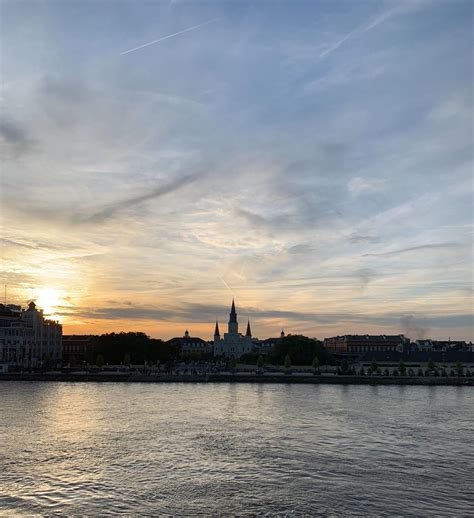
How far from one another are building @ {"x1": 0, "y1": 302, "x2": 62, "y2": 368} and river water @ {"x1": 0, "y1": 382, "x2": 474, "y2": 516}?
8827cm

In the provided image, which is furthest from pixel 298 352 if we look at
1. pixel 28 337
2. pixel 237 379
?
pixel 28 337

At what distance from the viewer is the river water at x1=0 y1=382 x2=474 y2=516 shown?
30.1 metres

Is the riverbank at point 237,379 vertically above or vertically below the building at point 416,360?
below

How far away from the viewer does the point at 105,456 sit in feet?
134

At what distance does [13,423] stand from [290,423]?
87.4 feet

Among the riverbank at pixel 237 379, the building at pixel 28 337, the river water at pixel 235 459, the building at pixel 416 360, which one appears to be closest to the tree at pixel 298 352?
the building at pixel 416 360

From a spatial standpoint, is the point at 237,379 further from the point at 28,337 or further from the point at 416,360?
the point at 28,337

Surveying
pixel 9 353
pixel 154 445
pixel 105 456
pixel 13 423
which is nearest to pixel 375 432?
pixel 154 445

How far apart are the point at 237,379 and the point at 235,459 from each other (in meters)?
82.1

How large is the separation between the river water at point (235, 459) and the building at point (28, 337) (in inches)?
3475

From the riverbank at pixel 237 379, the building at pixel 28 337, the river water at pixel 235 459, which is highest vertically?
the building at pixel 28 337

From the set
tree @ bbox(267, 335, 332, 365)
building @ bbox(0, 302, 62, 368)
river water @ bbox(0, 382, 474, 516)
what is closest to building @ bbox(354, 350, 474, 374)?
tree @ bbox(267, 335, 332, 365)

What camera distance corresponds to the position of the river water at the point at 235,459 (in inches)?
1186

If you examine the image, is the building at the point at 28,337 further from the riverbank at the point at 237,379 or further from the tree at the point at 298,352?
the tree at the point at 298,352
